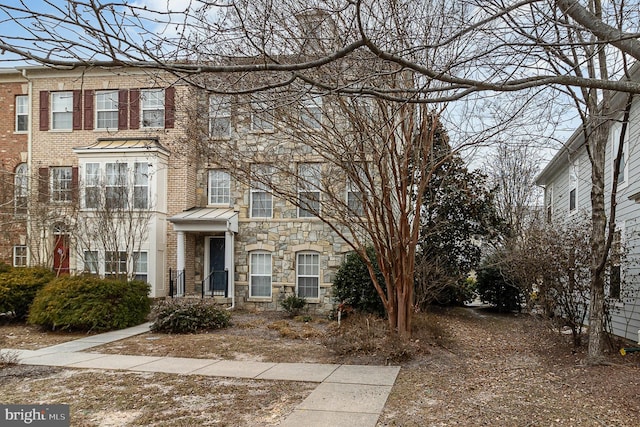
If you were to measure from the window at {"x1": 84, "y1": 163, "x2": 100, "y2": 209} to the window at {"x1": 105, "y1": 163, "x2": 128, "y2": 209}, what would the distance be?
10.8 inches

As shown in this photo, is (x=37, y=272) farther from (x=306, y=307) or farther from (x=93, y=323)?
(x=306, y=307)

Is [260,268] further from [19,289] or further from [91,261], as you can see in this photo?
[19,289]

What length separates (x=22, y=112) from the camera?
17.4 m

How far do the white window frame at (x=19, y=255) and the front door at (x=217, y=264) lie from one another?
6.25 metres

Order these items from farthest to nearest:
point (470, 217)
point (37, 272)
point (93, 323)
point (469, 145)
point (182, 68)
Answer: point (470, 217), point (37, 272), point (93, 323), point (469, 145), point (182, 68)

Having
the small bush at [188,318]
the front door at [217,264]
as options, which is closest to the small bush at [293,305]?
the front door at [217,264]

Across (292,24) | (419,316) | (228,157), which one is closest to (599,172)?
(419,316)

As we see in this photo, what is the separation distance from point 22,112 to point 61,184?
11.9 feet

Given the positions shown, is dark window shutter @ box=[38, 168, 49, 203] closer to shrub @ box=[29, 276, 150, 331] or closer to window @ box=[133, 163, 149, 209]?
window @ box=[133, 163, 149, 209]

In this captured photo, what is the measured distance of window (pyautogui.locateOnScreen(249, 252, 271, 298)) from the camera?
15578mm

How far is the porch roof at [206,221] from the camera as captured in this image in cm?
1469

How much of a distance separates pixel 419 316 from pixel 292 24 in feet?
19.3

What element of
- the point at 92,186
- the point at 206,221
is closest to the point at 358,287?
the point at 206,221

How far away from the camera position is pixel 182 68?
3988 mm
